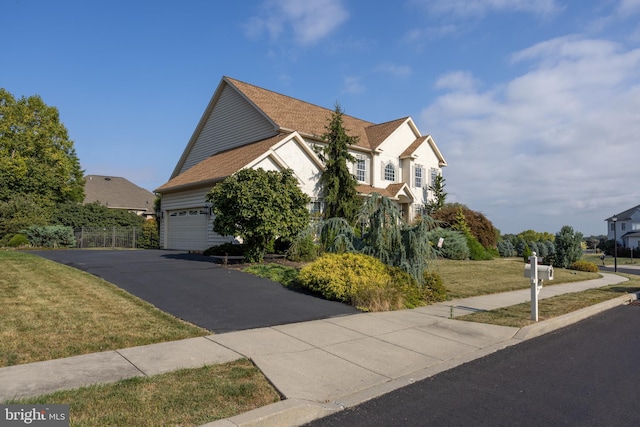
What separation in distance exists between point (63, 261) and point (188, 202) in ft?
25.0

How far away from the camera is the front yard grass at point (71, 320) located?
592 centimetres

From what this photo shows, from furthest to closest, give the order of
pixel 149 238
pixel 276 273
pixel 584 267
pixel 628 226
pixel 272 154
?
pixel 628 226
pixel 149 238
pixel 584 267
pixel 272 154
pixel 276 273

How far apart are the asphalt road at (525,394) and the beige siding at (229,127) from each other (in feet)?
61.4

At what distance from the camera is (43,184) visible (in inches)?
1388

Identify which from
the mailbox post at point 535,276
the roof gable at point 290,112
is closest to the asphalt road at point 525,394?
the mailbox post at point 535,276

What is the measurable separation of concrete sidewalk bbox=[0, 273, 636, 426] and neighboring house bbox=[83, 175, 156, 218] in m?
43.4

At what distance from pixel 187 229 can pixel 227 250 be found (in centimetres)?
625

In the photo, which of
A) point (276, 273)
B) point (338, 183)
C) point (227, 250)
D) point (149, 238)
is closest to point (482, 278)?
point (338, 183)

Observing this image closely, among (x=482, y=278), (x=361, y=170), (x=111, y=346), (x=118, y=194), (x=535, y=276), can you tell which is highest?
(x=118, y=194)

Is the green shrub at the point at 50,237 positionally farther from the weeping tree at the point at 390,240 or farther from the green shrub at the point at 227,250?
the weeping tree at the point at 390,240

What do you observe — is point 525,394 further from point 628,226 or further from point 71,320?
point 628,226

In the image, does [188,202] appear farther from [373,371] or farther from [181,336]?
[373,371]

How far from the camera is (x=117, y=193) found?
50469 millimetres

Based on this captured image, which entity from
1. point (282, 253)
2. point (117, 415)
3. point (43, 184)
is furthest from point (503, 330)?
point (43, 184)
